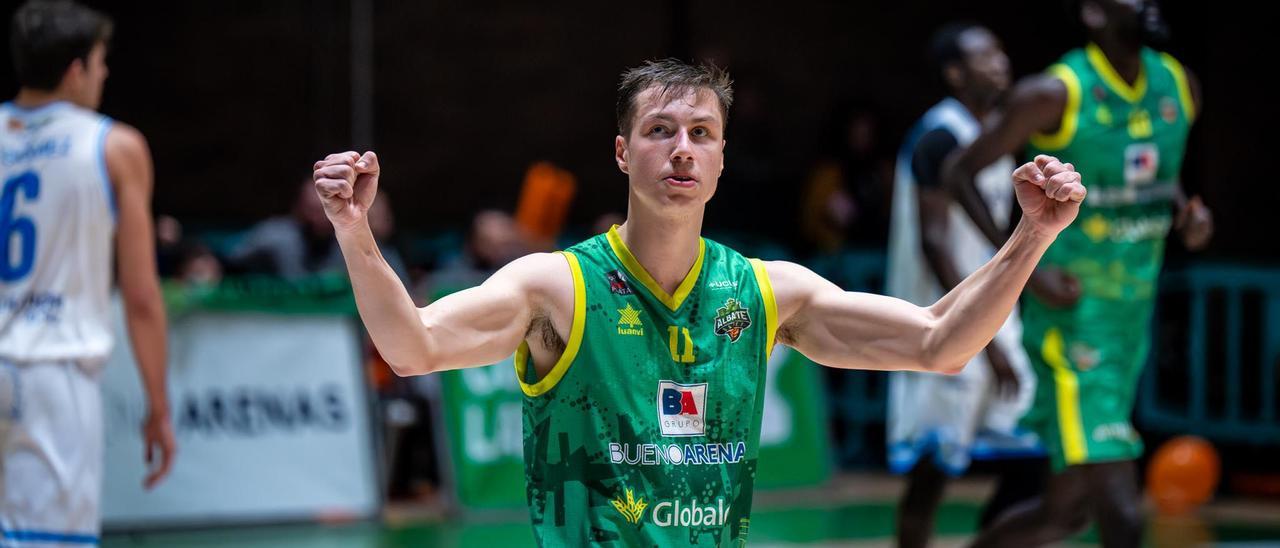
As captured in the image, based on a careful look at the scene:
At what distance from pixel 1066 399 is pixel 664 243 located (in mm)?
2548

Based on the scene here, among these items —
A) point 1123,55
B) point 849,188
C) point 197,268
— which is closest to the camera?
point 1123,55

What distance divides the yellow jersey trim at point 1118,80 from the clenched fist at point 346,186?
339 cm

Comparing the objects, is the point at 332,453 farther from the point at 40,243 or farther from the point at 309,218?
the point at 40,243

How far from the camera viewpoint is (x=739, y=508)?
3.58m

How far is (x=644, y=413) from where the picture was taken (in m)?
3.51

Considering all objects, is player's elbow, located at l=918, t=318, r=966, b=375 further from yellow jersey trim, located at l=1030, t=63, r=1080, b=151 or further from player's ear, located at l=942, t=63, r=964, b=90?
player's ear, located at l=942, t=63, r=964, b=90

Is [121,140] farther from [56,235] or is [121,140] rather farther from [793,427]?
[793,427]

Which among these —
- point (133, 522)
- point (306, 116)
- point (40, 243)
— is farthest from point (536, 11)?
point (40, 243)

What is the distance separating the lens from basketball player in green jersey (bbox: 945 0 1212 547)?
5.69 m

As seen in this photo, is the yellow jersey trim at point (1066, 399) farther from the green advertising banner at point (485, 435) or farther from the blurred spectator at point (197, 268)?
the blurred spectator at point (197, 268)

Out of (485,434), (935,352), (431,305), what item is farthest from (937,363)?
(485,434)

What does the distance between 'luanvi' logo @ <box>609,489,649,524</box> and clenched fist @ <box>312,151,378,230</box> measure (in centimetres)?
79

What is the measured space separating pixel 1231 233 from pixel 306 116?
24.4ft

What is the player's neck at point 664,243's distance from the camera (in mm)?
3580
